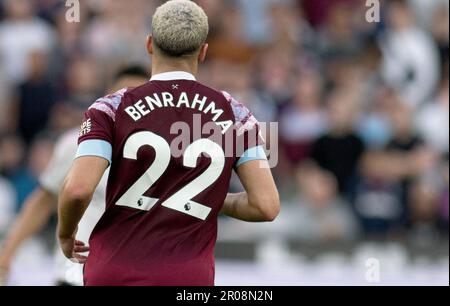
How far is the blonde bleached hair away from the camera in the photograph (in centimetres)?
518

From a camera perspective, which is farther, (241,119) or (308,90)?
(308,90)

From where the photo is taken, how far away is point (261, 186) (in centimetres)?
523

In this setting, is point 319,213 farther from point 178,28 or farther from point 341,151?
point 178,28

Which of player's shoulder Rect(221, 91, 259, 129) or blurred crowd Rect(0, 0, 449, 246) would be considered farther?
blurred crowd Rect(0, 0, 449, 246)

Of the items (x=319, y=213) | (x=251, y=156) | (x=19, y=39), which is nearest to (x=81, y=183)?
(x=251, y=156)

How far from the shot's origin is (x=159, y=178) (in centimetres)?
513

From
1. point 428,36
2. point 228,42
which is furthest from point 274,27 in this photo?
point 428,36

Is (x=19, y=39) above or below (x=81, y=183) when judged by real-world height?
above

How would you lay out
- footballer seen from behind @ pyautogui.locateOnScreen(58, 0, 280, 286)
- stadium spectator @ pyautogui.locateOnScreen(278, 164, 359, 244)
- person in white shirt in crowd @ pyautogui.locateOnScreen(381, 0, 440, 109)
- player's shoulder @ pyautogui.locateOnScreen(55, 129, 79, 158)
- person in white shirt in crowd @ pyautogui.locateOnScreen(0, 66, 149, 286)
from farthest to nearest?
person in white shirt in crowd @ pyautogui.locateOnScreen(381, 0, 440, 109)
stadium spectator @ pyautogui.locateOnScreen(278, 164, 359, 244)
player's shoulder @ pyautogui.locateOnScreen(55, 129, 79, 158)
person in white shirt in crowd @ pyautogui.locateOnScreen(0, 66, 149, 286)
footballer seen from behind @ pyautogui.locateOnScreen(58, 0, 280, 286)

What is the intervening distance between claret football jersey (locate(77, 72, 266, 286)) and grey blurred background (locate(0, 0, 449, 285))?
493 cm
